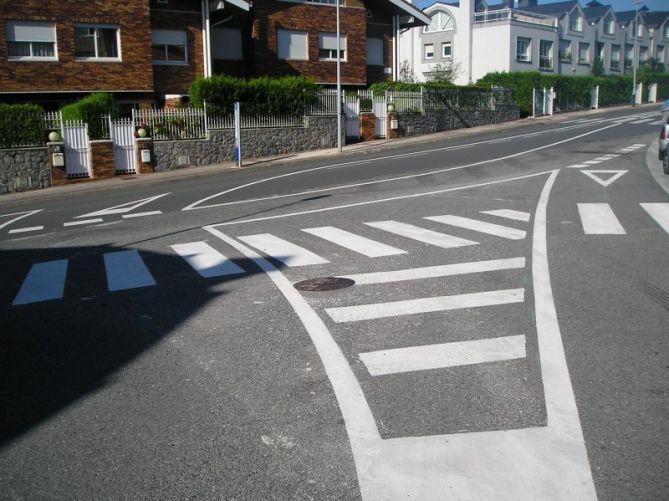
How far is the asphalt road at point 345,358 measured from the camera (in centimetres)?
384

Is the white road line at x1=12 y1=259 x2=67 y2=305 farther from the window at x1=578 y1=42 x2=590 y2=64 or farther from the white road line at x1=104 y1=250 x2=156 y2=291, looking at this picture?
the window at x1=578 y1=42 x2=590 y2=64

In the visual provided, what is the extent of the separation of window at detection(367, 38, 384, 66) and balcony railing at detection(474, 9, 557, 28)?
2123 cm

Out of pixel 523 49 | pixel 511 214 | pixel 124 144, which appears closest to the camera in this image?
pixel 511 214

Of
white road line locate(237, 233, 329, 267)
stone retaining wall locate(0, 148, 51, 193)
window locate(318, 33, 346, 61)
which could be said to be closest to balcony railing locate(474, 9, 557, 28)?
window locate(318, 33, 346, 61)

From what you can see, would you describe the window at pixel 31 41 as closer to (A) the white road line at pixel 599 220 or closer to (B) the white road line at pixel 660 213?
(A) the white road line at pixel 599 220

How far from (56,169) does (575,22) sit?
5819 centimetres

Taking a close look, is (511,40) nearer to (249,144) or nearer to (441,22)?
(441,22)

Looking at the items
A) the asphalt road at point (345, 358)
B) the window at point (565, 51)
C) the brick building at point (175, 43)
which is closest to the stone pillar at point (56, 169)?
the brick building at point (175, 43)

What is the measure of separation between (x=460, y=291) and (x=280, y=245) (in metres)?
3.79

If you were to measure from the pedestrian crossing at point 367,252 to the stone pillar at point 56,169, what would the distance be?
1441 centimetres

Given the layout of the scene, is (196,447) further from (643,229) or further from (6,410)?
(643,229)

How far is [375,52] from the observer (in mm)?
40219

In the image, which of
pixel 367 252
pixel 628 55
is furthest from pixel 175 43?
pixel 628 55

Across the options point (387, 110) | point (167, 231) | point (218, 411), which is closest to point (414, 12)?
point (387, 110)
